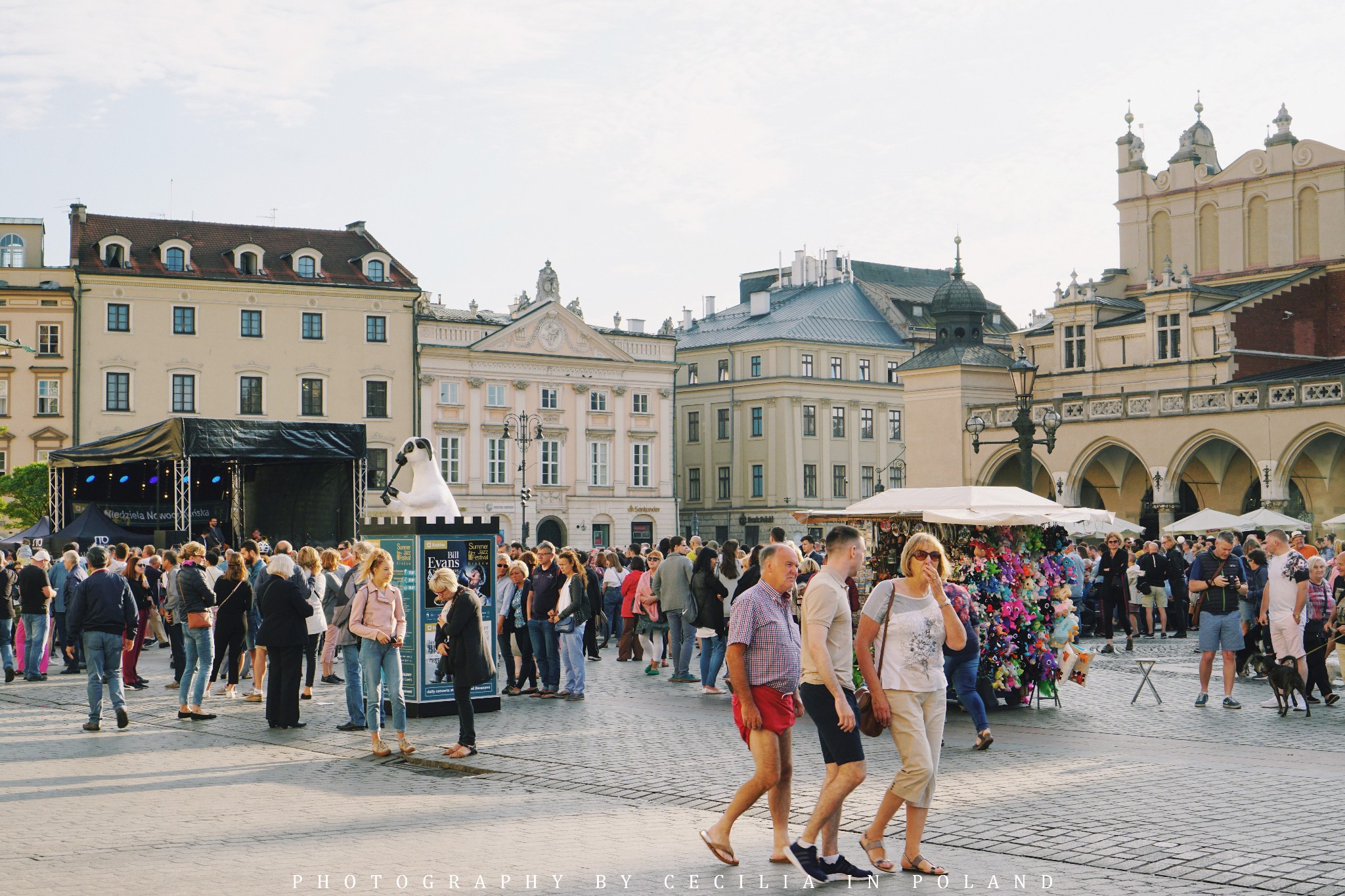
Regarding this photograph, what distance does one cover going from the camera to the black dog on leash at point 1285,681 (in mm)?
15023

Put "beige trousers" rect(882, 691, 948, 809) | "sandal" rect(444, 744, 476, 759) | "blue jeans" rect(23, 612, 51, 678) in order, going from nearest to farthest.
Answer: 1. "beige trousers" rect(882, 691, 948, 809)
2. "sandal" rect(444, 744, 476, 759)
3. "blue jeans" rect(23, 612, 51, 678)

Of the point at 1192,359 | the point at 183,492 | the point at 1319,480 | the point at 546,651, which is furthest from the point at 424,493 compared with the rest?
the point at 1192,359

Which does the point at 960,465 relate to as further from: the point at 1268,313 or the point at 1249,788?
the point at 1249,788

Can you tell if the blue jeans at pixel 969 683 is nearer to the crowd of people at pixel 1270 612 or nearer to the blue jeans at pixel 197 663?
the crowd of people at pixel 1270 612

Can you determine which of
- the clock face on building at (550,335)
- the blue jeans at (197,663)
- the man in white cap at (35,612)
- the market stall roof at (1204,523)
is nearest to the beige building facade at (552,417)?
the clock face on building at (550,335)

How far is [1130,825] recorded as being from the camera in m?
9.23

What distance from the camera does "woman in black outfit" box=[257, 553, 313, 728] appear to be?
48.2 feet

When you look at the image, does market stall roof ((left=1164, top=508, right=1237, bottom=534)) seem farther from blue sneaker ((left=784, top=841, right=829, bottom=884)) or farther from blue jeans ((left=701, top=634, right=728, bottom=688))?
blue sneaker ((left=784, top=841, right=829, bottom=884))

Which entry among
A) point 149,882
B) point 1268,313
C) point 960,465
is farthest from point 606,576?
point 1268,313

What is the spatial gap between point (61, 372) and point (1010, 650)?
53.2 m

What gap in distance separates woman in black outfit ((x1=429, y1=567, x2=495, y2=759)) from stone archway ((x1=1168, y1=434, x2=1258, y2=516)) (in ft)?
125

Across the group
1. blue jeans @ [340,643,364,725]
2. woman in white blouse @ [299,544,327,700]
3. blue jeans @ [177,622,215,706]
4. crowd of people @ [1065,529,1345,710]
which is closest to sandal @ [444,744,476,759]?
blue jeans @ [340,643,364,725]

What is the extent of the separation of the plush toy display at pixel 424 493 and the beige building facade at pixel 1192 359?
32408 millimetres

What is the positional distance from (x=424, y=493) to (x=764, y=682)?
28.2 ft
